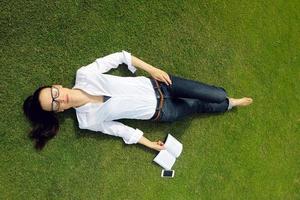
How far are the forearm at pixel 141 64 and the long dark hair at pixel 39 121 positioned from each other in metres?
1.01

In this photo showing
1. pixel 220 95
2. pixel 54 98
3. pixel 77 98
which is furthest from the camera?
pixel 220 95

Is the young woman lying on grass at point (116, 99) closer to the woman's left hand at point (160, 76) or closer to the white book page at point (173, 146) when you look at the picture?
the woman's left hand at point (160, 76)

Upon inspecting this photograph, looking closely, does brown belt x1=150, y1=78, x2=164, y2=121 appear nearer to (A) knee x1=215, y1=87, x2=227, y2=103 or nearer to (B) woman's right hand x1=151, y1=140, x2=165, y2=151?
(B) woman's right hand x1=151, y1=140, x2=165, y2=151

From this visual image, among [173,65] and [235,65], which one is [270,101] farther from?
[173,65]

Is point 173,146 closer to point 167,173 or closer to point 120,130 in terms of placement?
point 167,173

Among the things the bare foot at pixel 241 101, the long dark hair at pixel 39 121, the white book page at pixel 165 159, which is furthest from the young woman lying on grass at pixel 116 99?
the bare foot at pixel 241 101

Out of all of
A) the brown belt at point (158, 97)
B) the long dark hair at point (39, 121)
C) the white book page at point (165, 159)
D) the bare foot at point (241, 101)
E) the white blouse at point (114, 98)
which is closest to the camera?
the long dark hair at point (39, 121)

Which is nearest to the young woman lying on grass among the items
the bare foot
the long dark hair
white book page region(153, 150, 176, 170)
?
the long dark hair

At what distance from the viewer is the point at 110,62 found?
510 cm

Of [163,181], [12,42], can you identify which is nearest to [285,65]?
[163,181]

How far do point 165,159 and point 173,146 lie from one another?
0.60 feet

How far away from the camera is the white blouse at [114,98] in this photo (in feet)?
16.4

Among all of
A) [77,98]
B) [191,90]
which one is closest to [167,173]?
[191,90]

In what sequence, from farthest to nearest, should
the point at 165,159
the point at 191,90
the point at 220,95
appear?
the point at 165,159 < the point at 220,95 < the point at 191,90
